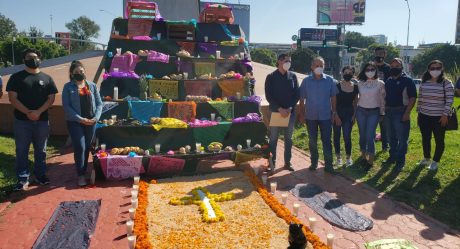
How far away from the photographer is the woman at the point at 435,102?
6727 millimetres

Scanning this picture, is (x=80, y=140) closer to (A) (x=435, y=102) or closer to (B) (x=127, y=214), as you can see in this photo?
(B) (x=127, y=214)

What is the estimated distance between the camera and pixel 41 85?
6.12m

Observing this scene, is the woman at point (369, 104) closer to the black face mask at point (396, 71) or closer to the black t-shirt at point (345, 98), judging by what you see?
the black t-shirt at point (345, 98)

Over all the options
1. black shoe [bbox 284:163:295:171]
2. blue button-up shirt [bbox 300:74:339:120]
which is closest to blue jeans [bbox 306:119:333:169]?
blue button-up shirt [bbox 300:74:339:120]

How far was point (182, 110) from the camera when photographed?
812 cm

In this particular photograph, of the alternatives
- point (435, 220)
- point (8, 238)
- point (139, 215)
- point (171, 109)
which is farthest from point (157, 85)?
point (435, 220)

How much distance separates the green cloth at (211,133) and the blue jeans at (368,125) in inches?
98.9

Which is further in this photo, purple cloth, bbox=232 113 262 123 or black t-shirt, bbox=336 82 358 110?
purple cloth, bbox=232 113 262 123

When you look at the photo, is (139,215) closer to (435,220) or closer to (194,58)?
(435,220)

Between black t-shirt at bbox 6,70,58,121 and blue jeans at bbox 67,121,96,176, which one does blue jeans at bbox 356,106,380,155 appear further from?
black t-shirt at bbox 6,70,58,121

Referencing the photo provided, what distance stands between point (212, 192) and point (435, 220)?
3.12 m

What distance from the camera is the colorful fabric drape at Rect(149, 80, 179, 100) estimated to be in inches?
338

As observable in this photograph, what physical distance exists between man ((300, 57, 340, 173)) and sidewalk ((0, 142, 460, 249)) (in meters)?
0.68

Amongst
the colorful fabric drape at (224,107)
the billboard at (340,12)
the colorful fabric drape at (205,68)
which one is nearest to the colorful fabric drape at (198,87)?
the colorful fabric drape at (205,68)
